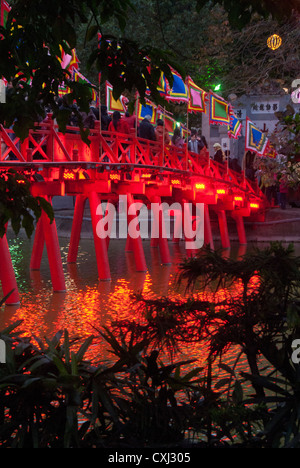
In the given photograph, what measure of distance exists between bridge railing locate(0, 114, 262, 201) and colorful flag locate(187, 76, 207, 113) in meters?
1.44

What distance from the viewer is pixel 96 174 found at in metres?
18.3

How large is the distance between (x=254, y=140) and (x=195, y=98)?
414 centimetres

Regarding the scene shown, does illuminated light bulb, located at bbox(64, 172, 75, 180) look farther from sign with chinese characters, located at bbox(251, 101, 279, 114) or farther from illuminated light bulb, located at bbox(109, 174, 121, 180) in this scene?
sign with chinese characters, located at bbox(251, 101, 279, 114)

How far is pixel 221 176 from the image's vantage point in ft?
90.1

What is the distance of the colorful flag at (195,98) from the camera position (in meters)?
20.8

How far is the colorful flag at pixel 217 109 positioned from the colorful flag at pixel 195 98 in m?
1.04

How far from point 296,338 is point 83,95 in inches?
79.6

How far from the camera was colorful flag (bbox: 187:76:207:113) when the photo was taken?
20.8m

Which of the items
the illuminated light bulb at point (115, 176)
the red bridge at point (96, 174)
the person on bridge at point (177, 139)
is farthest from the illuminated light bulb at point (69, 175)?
the person on bridge at point (177, 139)

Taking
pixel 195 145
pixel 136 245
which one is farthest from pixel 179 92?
pixel 195 145

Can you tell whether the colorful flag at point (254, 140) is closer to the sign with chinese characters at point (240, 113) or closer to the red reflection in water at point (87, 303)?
the red reflection in water at point (87, 303)

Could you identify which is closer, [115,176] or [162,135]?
[115,176]

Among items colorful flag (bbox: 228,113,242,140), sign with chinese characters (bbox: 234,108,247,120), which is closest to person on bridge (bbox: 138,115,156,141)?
colorful flag (bbox: 228,113,242,140)

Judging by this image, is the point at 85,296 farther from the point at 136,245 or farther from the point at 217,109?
the point at 217,109
